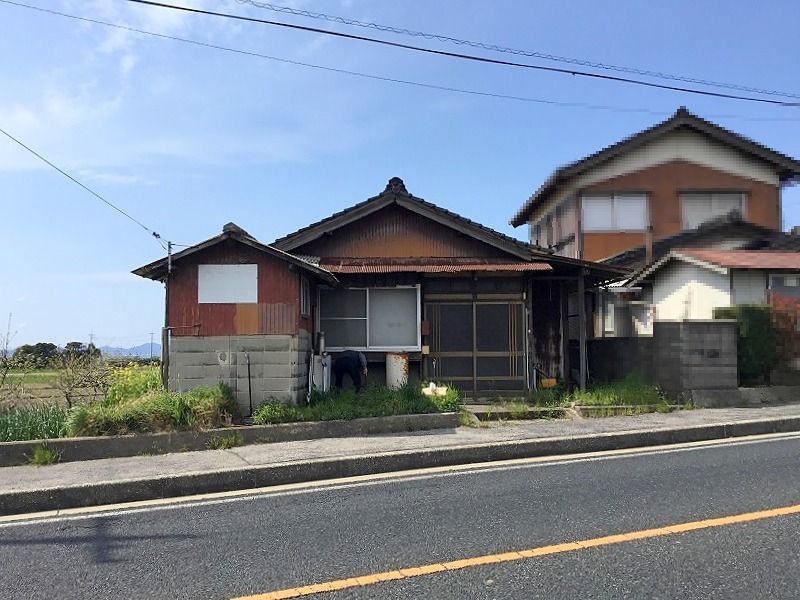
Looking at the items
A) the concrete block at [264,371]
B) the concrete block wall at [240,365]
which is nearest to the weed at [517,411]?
the concrete block wall at [240,365]

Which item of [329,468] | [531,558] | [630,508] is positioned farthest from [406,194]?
[531,558]

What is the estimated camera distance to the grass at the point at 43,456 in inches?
344

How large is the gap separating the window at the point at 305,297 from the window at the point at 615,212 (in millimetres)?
12242

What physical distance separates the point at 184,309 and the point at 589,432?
21.7 feet

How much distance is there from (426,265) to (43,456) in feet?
24.8

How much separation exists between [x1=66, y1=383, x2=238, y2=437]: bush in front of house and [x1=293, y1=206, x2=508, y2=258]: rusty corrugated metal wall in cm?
506

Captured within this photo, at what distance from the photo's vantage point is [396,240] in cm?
1427

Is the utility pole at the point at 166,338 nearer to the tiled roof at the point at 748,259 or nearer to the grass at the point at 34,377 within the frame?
the grass at the point at 34,377

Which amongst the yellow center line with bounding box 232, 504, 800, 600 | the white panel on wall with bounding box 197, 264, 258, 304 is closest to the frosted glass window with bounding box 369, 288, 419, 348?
the white panel on wall with bounding box 197, 264, 258, 304

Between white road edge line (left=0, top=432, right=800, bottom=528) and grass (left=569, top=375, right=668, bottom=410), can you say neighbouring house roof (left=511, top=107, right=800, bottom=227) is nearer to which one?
grass (left=569, top=375, right=668, bottom=410)

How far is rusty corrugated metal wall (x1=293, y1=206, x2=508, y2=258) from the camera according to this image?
14.2 meters

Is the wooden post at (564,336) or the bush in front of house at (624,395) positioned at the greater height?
the wooden post at (564,336)

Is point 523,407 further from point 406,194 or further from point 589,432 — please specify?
point 406,194

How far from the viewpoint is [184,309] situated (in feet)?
35.7
